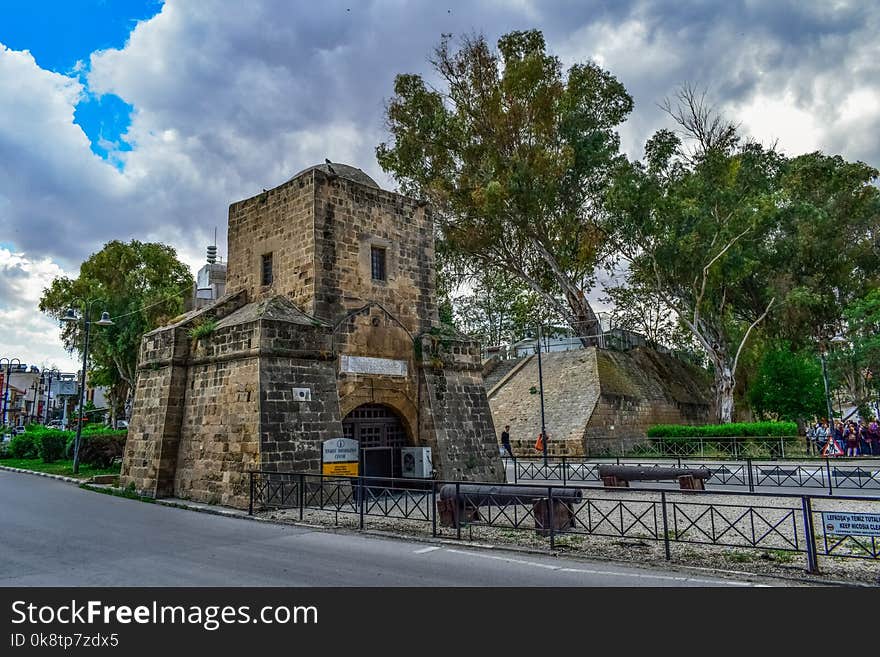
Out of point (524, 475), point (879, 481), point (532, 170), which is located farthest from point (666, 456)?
point (532, 170)

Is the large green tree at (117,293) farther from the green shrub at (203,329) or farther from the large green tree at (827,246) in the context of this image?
the large green tree at (827,246)

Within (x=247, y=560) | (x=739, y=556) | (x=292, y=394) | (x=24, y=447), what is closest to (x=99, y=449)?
(x=24, y=447)

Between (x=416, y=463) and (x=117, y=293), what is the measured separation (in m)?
30.3

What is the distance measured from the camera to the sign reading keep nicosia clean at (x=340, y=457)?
44.3 ft

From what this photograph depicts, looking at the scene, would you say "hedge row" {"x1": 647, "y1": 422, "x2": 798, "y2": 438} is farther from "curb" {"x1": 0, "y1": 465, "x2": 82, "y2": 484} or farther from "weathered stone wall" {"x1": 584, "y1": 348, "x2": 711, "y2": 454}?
"curb" {"x1": 0, "y1": 465, "x2": 82, "y2": 484}

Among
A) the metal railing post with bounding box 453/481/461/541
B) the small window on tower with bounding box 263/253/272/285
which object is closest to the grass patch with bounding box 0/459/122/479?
the small window on tower with bounding box 263/253/272/285

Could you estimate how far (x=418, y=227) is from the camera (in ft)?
60.0

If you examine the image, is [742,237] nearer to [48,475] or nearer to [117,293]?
[48,475]

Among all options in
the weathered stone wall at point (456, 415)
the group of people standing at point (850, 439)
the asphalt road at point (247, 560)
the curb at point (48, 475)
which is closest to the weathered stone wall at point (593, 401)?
the group of people standing at point (850, 439)

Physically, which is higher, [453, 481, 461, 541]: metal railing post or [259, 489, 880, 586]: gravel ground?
[453, 481, 461, 541]: metal railing post

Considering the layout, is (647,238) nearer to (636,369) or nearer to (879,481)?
(636,369)

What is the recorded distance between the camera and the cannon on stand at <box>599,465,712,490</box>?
14.5 meters

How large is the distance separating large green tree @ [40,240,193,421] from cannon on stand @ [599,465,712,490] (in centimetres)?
Answer: 2824

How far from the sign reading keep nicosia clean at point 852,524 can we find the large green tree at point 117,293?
34.4 metres
